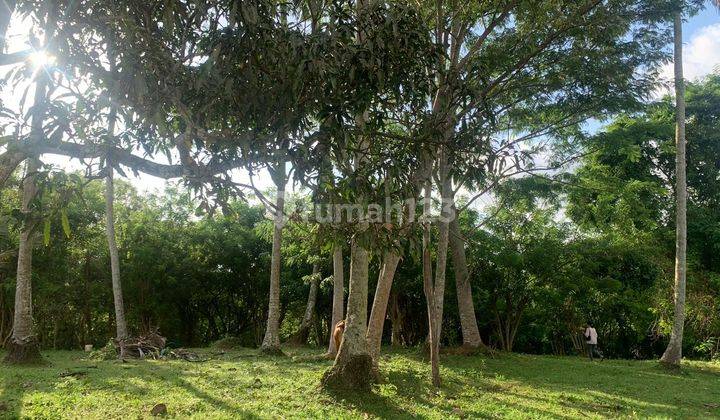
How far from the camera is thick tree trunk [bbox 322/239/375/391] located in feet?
22.2

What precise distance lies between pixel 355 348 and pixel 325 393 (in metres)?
0.69

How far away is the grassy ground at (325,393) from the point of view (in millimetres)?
5863

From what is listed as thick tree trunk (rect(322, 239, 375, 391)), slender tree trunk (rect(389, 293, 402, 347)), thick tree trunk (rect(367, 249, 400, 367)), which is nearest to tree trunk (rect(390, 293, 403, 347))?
slender tree trunk (rect(389, 293, 402, 347))

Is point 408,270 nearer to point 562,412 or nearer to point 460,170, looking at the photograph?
point 562,412

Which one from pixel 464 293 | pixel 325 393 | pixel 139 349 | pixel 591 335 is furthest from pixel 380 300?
pixel 591 335

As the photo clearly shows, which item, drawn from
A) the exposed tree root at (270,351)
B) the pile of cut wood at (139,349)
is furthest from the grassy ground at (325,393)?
the exposed tree root at (270,351)

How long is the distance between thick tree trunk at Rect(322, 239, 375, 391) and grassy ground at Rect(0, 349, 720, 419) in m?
0.21

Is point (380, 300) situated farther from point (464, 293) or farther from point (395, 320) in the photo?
point (395, 320)

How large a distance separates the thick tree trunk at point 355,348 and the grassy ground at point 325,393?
211 mm

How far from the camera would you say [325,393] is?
6.70 m

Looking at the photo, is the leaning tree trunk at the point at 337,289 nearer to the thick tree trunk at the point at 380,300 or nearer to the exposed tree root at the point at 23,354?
the thick tree trunk at the point at 380,300

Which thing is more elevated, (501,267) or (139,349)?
(501,267)

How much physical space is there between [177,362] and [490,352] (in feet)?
23.1

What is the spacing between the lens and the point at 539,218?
13961 millimetres
